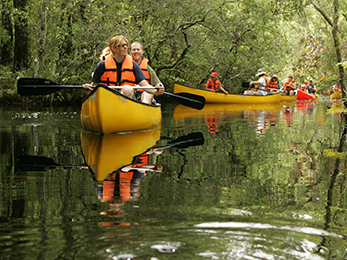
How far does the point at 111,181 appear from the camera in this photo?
331 cm

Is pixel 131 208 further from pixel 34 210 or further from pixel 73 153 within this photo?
pixel 73 153

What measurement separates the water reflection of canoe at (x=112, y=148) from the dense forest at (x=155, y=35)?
18.8 feet

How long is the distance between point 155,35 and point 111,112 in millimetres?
8765

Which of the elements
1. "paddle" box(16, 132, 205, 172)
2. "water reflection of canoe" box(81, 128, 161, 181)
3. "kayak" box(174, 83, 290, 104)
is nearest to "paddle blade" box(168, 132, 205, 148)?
"paddle" box(16, 132, 205, 172)

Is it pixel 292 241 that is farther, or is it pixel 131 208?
pixel 131 208

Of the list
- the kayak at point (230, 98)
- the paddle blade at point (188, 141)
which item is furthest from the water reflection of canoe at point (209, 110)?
the paddle blade at point (188, 141)

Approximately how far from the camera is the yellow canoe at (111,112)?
6.11 meters

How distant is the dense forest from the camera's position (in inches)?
476

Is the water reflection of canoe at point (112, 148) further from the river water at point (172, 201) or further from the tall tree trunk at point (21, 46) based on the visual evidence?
the tall tree trunk at point (21, 46)

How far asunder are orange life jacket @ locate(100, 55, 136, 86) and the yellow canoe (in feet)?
1.39

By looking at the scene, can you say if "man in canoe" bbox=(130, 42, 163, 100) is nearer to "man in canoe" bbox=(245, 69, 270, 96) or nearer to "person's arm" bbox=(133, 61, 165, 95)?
"person's arm" bbox=(133, 61, 165, 95)

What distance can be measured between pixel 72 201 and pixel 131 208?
42cm

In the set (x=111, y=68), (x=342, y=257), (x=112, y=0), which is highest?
(x=112, y=0)

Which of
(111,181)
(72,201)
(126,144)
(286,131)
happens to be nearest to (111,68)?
(126,144)
